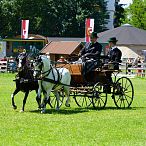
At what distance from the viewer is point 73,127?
1205 cm

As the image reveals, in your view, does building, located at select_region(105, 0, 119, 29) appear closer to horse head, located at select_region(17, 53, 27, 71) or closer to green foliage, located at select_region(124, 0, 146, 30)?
green foliage, located at select_region(124, 0, 146, 30)

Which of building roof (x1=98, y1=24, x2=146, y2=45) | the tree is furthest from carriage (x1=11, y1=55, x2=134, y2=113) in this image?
the tree

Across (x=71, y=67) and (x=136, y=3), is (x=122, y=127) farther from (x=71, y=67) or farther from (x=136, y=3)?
(x=136, y=3)

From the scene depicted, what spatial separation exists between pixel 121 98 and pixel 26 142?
7756 millimetres

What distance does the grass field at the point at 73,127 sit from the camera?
33.4 ft

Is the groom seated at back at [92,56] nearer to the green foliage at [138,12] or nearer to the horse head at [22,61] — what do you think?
the horse head at [22,61]

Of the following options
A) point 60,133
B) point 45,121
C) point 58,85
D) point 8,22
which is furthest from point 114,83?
point 8,22

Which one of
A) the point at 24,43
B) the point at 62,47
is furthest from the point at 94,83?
the point at 24,43

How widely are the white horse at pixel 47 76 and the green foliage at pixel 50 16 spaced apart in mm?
57892

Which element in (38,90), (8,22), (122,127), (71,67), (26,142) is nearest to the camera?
(26,142)

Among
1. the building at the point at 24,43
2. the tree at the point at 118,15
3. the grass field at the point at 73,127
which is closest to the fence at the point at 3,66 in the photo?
the building at the point at 24,43

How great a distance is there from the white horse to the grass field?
655mm

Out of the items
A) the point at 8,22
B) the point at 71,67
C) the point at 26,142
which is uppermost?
the point at 8,22

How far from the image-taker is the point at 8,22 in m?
73.2
